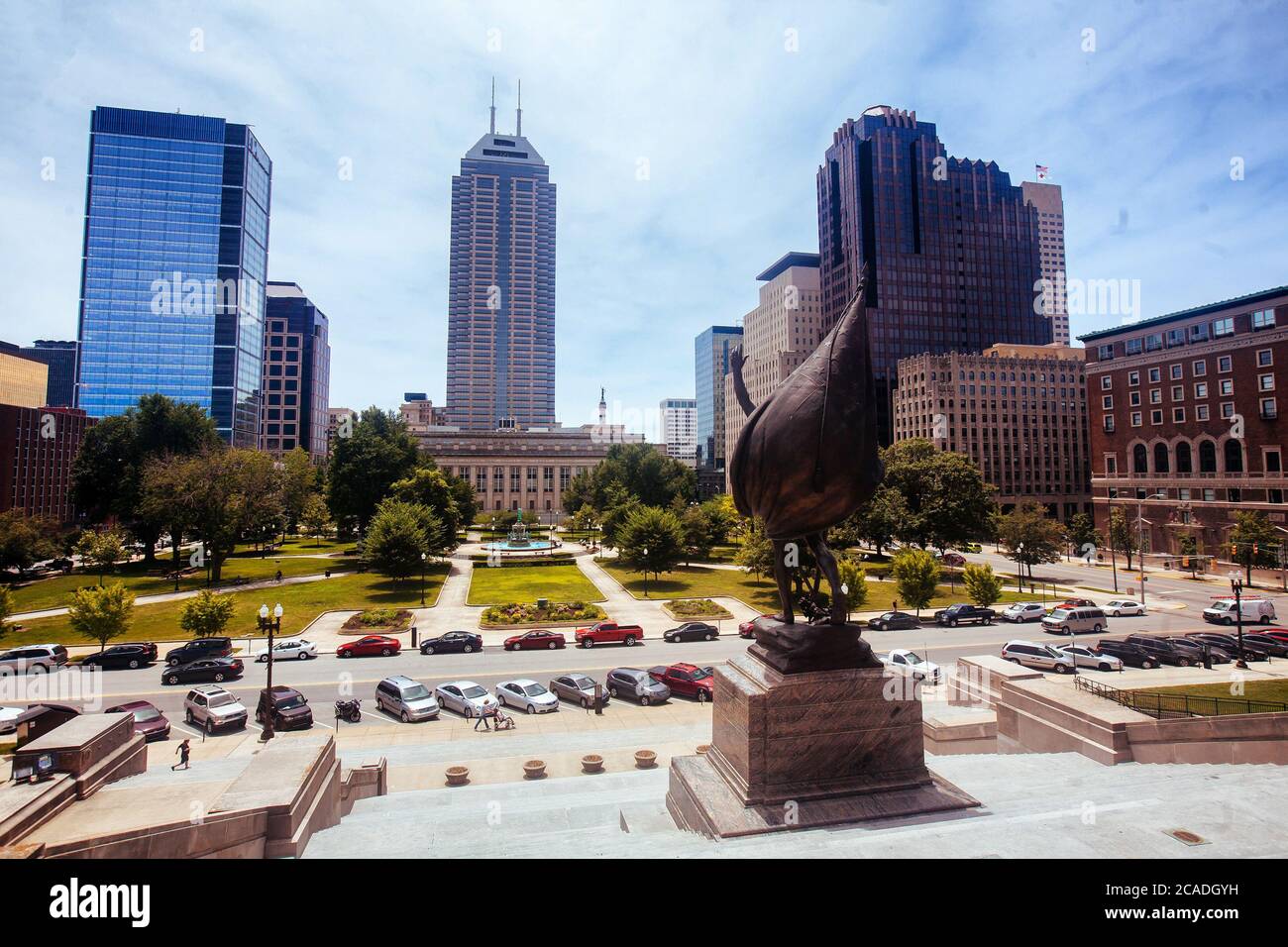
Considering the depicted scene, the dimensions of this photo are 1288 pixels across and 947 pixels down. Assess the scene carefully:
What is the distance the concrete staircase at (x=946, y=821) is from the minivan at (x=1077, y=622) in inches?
870

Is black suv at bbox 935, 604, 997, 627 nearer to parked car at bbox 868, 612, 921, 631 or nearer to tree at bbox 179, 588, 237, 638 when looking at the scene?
parked car at bbox 868, 612, 921, 631

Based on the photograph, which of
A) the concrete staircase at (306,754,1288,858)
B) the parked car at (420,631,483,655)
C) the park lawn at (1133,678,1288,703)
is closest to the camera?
the concrete staircase at (306,754,1288,858)

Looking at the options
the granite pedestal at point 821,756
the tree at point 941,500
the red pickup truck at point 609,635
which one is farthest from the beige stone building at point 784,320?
the granite pedestal at point 821,756

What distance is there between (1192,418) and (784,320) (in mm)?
76399

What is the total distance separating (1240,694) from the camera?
15414mm

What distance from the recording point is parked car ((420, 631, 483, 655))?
93.3 ft

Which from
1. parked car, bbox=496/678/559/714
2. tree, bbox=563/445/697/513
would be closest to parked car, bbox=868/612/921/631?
parked car, bbox=496/678/559/714

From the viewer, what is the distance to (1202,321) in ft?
184

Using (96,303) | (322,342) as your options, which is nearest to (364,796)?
(96,303)

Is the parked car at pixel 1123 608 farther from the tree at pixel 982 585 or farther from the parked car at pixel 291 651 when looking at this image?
the parked car at pixel 291 651

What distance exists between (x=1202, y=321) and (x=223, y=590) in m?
84.1

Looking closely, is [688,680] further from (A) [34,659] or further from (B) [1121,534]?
(B) [1121,534]

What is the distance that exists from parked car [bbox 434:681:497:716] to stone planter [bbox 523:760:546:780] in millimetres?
4798
